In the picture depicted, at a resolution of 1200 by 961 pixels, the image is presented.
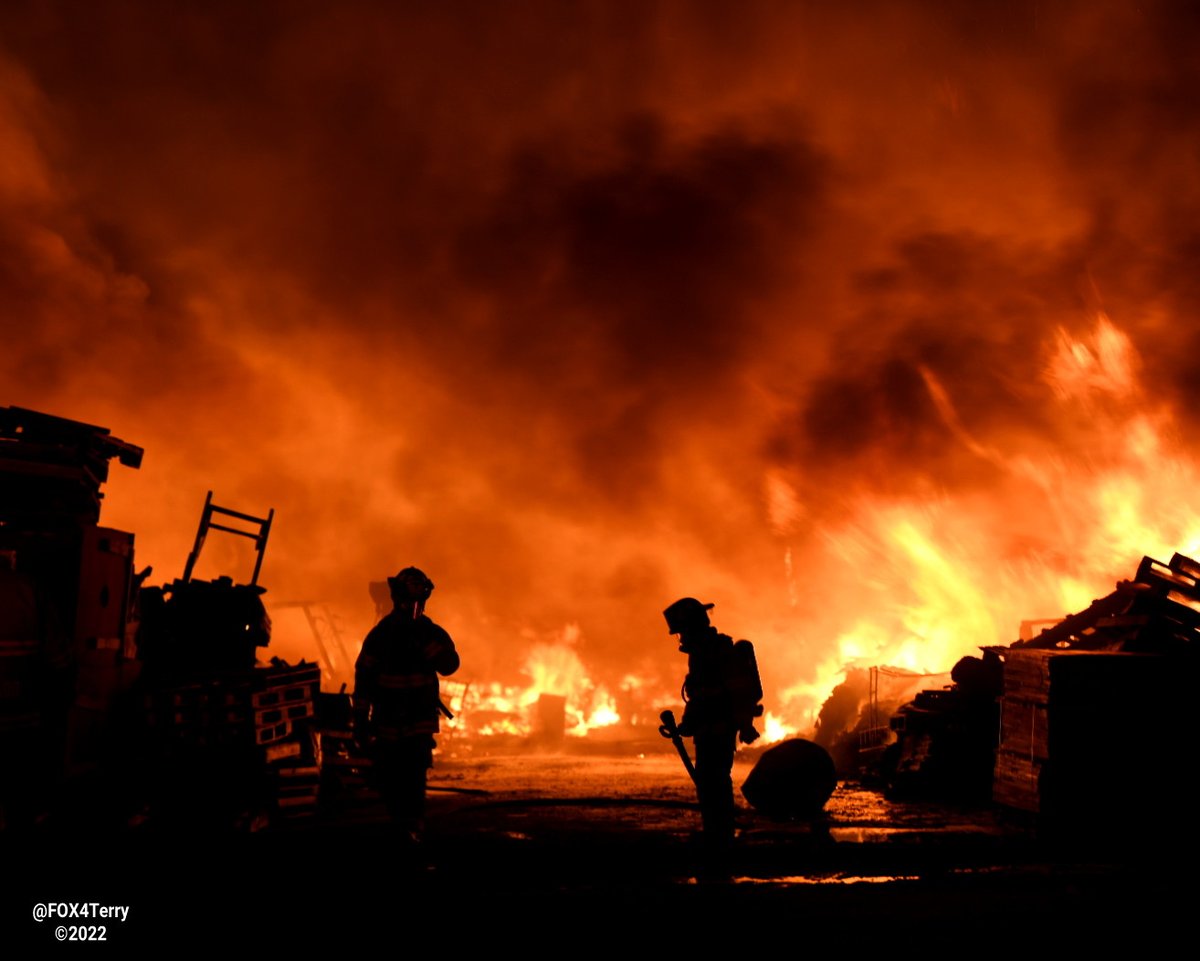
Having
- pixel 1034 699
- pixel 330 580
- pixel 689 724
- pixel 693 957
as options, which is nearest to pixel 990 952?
pixel 693 957

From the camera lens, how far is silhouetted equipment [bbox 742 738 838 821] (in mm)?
9844

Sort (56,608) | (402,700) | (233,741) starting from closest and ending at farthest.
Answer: (402,700) < (56,608) < (233,741)

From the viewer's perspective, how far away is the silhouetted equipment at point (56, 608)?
306 inches

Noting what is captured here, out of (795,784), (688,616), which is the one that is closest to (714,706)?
(688,616)

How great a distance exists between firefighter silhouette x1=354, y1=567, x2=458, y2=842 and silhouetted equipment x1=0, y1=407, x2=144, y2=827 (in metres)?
3.07

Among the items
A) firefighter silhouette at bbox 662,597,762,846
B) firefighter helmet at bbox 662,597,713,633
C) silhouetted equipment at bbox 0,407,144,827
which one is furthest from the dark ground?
firefighter helmet at bbox 662,597,713,633

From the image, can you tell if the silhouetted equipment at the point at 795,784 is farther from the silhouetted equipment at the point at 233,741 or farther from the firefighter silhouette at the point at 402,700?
the silhouetted equipment at the point at 233,741

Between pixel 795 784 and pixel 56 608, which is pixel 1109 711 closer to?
pixel 795 784

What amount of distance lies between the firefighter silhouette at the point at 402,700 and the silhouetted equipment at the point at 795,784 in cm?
431

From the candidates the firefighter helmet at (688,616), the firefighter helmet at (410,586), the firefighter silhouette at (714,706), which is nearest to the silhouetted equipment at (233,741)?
the firefighter helmet at (410,586)

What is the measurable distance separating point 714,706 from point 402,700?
3.03 meters

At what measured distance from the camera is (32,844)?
25.1 ft

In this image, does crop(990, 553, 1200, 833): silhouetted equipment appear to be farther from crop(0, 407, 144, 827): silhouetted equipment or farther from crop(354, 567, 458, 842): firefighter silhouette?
crop(0, 407, 144, 827): silhouetted equipment

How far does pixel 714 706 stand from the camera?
8.09m
